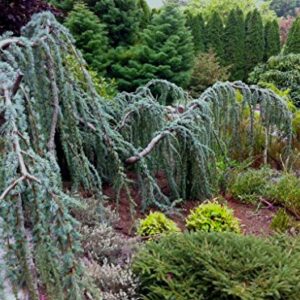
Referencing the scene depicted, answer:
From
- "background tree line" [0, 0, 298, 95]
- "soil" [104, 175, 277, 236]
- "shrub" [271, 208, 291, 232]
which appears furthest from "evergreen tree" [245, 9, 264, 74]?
"shrub" [271, 208, 291, 232]

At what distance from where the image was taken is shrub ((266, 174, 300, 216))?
3736 mm

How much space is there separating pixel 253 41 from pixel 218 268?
10.8 meters

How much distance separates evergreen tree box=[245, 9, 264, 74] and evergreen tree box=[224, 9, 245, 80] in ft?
0.66

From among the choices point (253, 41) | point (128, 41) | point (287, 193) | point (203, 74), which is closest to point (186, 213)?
point (287, 193)

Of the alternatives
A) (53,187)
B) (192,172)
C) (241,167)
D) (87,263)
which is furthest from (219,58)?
(53,187)

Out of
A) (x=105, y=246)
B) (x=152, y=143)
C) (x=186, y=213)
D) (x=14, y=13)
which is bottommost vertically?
(x=186, y=213)

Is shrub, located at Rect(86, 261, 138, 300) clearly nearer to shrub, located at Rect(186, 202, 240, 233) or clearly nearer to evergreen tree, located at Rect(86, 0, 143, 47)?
shrub, located at Rect(186, 202, 240, 233)

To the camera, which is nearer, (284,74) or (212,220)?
(212,220)

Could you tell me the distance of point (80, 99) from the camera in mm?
2902

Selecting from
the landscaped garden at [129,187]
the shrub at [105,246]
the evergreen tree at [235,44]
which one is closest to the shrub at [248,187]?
the landscaped garden at [129,187]

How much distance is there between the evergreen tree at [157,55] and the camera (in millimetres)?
7766

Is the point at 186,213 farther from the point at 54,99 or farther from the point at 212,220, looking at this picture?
the point at 54,99

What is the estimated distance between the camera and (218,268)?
210 cm

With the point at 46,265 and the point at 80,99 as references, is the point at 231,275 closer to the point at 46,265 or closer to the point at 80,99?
the point at 46,265
